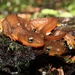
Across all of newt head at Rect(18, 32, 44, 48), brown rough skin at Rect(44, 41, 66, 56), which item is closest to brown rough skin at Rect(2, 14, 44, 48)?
newt head at Rect(18, 32, 44, 48)

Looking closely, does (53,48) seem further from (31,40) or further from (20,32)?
(20,32)

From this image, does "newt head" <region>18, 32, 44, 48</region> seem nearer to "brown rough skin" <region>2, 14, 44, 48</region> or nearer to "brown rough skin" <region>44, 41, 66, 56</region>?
"brown rough skin" <region>2, 14, 44, 48</region>

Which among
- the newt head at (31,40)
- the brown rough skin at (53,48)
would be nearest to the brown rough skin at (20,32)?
the newt head at (31,40)

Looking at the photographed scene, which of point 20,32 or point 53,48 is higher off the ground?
point 20,32

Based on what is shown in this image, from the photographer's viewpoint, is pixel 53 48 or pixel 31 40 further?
pixel 53 48

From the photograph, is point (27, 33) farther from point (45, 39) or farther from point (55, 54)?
point (55, 54)

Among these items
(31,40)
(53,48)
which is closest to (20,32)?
(31,40)

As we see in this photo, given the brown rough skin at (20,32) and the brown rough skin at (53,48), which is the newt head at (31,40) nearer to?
the brown rough skin at (20,32)

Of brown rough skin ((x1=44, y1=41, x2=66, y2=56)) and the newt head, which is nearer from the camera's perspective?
the newt head
